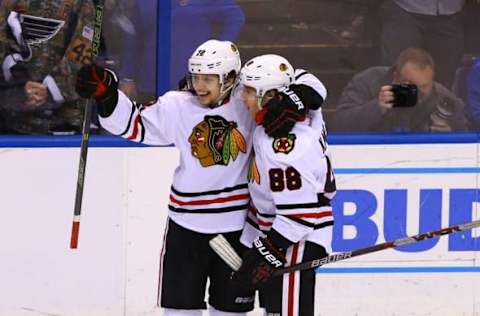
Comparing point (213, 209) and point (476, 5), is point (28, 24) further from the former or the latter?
point (476, 5)

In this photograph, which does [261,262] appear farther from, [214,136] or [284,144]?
[214,136]

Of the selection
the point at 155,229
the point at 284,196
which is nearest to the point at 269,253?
the point at 284,196

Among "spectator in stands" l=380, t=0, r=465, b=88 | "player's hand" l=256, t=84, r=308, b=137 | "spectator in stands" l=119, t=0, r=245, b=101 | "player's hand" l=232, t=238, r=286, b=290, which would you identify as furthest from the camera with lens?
"player's hand" l=232, t=238, r=286, b=290

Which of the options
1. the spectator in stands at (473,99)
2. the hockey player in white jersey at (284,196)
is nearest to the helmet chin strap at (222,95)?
the hockey player in white jersey at (284,196)

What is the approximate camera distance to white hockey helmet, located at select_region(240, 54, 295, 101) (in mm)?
4668

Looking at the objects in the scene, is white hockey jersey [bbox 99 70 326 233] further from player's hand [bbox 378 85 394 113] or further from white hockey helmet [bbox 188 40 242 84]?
player's hand [bbox 378 85 394 113]

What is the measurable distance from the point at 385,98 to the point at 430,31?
1.16 feet

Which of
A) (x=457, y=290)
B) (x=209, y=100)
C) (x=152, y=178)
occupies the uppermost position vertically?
(x=209, y=100)

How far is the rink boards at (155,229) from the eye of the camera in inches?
231

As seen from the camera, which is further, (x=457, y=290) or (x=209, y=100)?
(x=457, y=290)

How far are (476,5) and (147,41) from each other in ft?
4.76

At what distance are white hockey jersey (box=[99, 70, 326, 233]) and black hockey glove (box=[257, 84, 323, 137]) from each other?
18 centimetres

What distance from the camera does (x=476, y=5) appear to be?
6074 mm

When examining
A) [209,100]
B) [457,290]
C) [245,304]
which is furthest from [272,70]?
[457,290]
